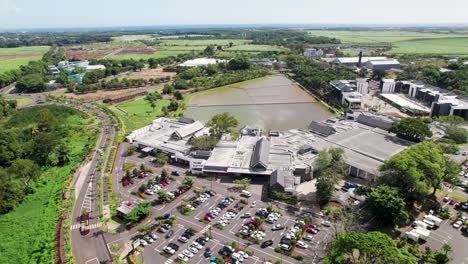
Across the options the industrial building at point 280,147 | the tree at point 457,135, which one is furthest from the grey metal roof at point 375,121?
the tree at point 457,135

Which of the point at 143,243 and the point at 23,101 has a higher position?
the point at 23,101

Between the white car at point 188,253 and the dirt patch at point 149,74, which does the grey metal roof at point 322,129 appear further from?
the dirt patch at point 149,74

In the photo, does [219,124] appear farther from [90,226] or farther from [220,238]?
[90,226]

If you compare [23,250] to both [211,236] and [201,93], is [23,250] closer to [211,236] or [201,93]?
[211,236]

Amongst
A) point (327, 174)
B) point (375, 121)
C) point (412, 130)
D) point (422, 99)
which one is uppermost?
point (412, 130)

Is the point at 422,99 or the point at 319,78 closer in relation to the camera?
the point at 422,99

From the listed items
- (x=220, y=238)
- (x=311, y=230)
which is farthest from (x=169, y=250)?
(x=311, y=230)

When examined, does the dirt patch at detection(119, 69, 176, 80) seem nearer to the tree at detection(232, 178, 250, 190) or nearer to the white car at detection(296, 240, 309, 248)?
the tree at detection(232, 178, 250, 190)

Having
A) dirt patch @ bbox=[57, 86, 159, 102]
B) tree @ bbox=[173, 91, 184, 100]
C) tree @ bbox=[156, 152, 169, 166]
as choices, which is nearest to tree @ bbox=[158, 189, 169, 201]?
tree @ bbox=[156, 152, 169, 166]
